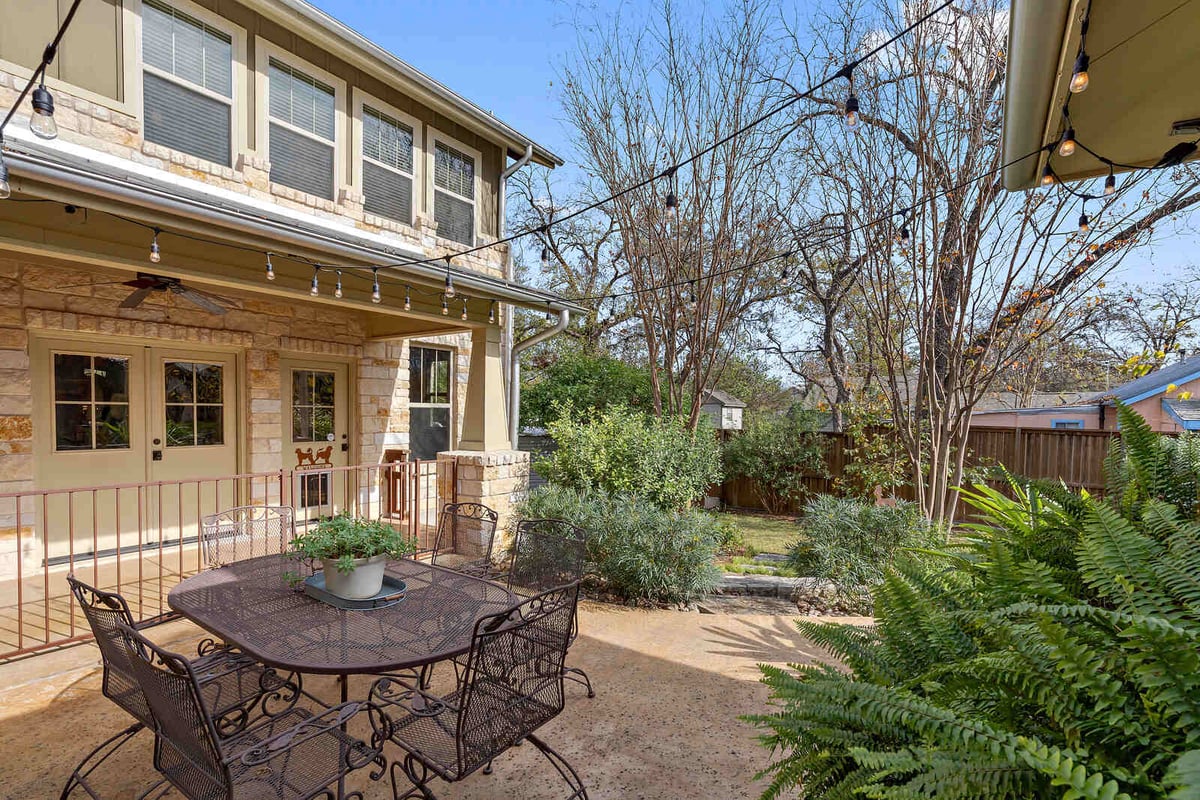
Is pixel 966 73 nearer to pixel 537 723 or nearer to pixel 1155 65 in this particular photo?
pixel 1155 65

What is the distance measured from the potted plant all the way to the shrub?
25.6ft

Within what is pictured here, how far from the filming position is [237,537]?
3867 mm

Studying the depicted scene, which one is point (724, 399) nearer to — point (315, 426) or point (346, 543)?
point (315, 426)

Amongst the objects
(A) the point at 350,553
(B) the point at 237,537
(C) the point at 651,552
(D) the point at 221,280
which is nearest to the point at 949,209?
(C) the point at 651,552

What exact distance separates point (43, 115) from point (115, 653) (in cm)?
221

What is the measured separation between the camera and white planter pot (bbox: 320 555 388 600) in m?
2.61

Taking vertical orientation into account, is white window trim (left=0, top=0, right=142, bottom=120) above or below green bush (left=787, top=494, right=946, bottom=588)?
above

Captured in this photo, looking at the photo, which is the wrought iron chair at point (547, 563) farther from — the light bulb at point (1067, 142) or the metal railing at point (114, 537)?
the light bulb at point (1067, 142)

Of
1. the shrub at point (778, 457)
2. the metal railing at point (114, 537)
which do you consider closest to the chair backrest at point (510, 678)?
the metal railing at point (114, 537)


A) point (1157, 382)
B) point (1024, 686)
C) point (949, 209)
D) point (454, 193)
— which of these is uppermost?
point (454, 193)

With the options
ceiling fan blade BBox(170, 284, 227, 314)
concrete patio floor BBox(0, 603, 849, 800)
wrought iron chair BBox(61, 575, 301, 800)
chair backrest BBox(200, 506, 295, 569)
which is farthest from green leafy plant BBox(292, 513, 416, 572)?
ceiling fan blade BBox(170, 284, 227, 314)

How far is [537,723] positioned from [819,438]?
26.9 ft

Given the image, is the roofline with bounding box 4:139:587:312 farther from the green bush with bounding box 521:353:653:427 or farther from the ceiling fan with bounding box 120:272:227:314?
the green bush with bounding box 521:353:653:427

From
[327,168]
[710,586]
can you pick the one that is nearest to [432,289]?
[327,168]
